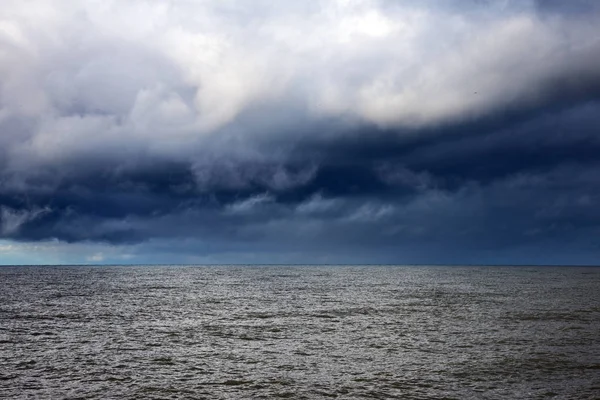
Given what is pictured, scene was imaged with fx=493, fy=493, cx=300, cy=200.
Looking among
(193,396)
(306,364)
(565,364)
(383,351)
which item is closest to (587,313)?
(565,364)

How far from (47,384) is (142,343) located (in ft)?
47.9

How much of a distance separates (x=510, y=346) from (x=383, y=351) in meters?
11.9

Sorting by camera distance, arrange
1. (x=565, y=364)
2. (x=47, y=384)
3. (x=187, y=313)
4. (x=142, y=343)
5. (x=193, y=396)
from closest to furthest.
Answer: (x=193, y=396), (x=47, y=384), (x=565, y=364), (x=142, y=343), (x=187, y=313)

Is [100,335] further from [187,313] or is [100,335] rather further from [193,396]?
[193,396]

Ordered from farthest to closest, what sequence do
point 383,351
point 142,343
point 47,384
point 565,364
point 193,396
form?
point 142,343
point 383,351
point 565,364
point 47,384
point 193,396

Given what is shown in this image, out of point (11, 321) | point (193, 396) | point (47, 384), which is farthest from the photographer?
point (11, 321)

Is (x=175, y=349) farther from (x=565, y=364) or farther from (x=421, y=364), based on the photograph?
(x=565, y=364)

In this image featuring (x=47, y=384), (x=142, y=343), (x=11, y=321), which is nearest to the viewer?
(x=47, y=384)

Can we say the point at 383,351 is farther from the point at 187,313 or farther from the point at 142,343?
the point at 187,313

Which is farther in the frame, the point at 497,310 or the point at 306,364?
the point at 497,310

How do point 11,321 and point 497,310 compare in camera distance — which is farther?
point 497,310

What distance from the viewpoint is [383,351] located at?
41562 mm

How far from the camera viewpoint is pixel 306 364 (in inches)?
1443

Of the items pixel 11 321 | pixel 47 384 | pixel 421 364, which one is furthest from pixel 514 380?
pixel 11 321
